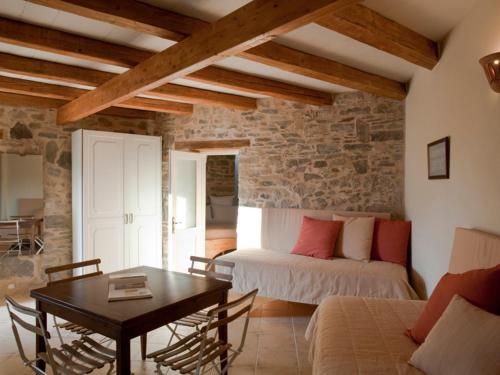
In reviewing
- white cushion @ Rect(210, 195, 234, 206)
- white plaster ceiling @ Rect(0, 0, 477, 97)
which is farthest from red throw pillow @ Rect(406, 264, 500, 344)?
white cushion @ Rect(210, 195, 234, 206)

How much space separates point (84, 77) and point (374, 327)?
3.48 meters

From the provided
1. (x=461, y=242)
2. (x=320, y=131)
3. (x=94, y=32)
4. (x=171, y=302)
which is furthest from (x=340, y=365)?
(x=320, y=131)

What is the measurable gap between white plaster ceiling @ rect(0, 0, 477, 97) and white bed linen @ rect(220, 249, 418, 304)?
2.00 meters

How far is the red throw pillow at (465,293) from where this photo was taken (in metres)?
1.82

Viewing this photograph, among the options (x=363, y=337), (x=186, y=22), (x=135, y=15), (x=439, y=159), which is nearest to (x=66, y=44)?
(x=135, y=15)

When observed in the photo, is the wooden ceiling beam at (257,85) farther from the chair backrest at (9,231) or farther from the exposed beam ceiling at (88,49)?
the chair backrest at (9,231)

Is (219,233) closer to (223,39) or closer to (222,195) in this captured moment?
(222,195)

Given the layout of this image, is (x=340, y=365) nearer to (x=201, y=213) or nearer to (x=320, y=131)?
(x=320, y=131)

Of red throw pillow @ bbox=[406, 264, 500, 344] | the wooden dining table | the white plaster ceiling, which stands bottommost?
the wooden dining table

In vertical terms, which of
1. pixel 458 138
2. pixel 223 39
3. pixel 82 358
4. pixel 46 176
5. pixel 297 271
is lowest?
pixel 82 358

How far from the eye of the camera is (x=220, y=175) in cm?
882

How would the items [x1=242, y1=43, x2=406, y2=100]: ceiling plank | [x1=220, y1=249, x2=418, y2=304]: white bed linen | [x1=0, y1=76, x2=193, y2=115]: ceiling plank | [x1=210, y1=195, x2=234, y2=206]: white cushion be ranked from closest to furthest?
[x1=242, y1=43, x2=406, y2=100]: ceiling plank, [x1=220, y1=249, x2=418, y2=304]: white bed linen, [x1=0, y1=76, x2=193, y2=115]: ceiling plank, [x1=210, y1=195, x2=234, y2=206]: white cushion

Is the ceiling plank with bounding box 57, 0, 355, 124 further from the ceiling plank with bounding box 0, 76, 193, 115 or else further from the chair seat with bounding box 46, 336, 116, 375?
the chair seat with bounding box 46, 336, 116, 375

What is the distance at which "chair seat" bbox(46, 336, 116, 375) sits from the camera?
221cm
